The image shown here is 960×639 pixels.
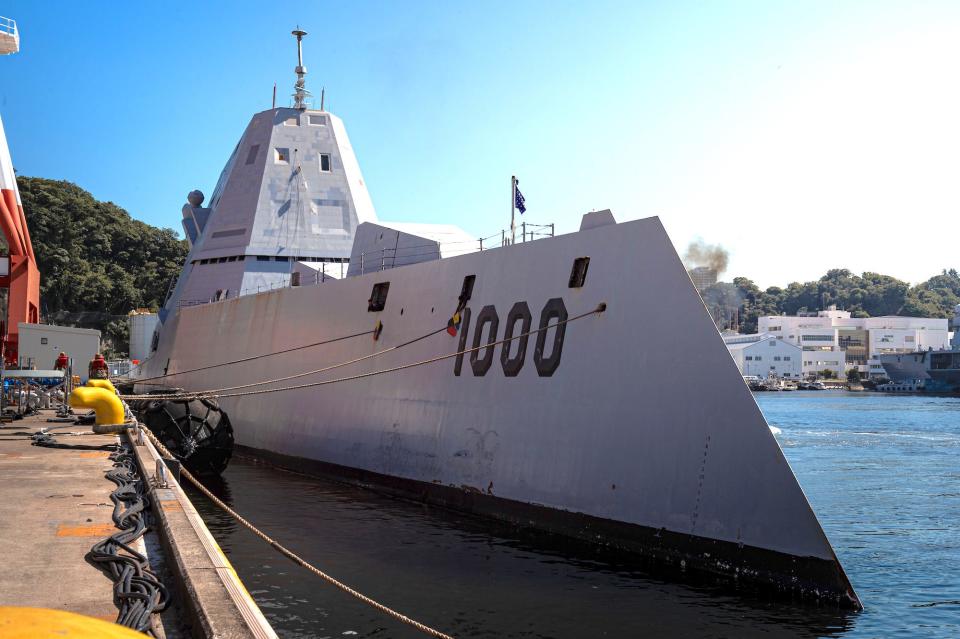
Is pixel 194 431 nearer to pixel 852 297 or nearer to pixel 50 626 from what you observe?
pixel 50 626

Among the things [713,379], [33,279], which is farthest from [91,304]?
[713,379]

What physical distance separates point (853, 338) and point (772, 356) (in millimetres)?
15828

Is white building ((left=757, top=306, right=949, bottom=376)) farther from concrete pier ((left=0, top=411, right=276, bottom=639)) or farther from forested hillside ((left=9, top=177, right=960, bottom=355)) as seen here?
concrete pier ((left=0, top=411, right=276, bottom=639))

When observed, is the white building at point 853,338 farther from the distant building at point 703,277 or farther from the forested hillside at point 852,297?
the distant building at point 703,277

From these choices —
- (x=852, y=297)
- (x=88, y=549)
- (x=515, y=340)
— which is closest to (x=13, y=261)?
(x=515, y=340)

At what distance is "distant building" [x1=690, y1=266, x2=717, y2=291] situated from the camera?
9.13m

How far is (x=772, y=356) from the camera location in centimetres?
8425

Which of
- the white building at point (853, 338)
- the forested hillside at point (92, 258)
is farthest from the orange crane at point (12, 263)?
the white building at point (853, 338)

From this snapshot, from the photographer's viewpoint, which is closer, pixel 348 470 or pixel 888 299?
pixel 348 470

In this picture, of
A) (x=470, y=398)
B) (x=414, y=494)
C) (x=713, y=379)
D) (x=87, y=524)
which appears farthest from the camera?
(x=414, y=494)

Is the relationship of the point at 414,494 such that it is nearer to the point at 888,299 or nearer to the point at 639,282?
the point at 639,282

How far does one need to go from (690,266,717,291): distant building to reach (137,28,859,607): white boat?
592mm

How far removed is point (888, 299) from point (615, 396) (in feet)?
415

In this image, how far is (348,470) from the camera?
44.4 ft
